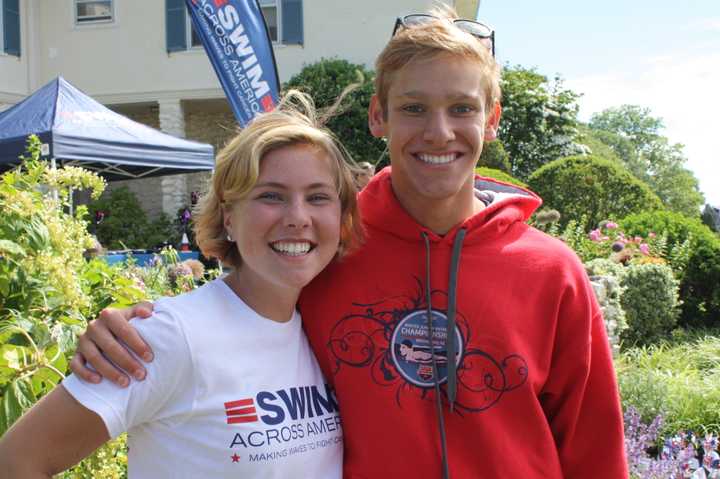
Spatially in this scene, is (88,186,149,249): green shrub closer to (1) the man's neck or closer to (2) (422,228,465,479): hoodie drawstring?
(1) the man's neck

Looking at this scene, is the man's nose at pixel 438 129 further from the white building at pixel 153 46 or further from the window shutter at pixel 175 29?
the window shutter at pixel 175 29

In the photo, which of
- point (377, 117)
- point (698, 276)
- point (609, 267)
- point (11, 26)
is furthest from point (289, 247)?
point (11, 26)

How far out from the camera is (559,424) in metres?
1.83

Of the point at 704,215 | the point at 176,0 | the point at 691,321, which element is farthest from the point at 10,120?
the point at 704,215

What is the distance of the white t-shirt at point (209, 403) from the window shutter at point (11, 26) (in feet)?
51.5

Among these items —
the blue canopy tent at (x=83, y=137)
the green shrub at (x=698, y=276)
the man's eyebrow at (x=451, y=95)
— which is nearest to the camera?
the man's eyebrow at (x=451, y=95)

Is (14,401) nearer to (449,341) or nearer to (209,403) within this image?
(209,403)

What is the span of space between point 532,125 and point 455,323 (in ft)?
60.4

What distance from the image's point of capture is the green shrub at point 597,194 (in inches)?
464

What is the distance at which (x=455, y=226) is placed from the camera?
6.50ft

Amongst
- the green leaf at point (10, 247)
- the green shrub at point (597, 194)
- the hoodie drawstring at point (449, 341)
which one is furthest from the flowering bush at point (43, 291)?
the green shrub at point (597, 194)

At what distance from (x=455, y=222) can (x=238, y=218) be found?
0.62 m

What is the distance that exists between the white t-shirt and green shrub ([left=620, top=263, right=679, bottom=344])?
730 cm

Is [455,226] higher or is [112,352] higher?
[455,226]
